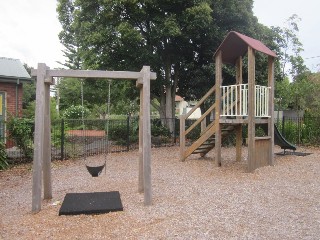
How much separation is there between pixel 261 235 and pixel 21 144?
8.80 metres

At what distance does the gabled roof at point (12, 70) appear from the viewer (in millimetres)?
12948

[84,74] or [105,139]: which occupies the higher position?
[84,74]

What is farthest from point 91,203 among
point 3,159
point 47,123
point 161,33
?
point 161,33

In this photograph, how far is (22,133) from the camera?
10555mm

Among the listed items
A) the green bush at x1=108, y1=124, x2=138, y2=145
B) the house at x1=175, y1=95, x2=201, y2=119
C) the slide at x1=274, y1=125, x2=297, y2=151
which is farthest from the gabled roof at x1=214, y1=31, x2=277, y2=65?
the house at x1=175, y1=95, x2=201, y2=119

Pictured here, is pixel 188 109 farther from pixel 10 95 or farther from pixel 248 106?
pixel 248 106

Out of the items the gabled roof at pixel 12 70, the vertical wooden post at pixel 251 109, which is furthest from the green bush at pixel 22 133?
the vertical wooden post at pixel 251 109

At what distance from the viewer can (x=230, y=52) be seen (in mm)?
10727

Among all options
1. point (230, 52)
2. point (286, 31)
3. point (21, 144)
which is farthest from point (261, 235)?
point (286, 31)

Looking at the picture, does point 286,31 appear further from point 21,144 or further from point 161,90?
point 21,144

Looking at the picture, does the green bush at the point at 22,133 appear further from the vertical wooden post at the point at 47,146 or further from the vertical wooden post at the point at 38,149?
the vertical wooden post at the point at 38,149

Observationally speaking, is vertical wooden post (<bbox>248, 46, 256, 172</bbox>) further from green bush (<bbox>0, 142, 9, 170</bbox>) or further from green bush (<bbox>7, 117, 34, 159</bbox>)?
green bush (<bbox>0, 142, 9, 170</bbox>)

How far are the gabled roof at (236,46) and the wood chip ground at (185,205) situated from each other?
3514 mm

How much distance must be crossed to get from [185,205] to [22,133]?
701cm
